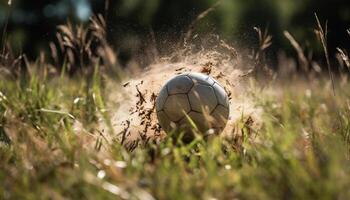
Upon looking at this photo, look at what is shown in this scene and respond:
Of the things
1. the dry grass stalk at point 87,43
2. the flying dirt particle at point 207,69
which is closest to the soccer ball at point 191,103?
the dry grass stalk at point 87,43

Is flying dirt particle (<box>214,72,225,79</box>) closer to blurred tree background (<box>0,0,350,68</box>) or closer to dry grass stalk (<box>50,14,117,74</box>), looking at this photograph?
dry grass stalk (<box>50,14,117,74</box>)

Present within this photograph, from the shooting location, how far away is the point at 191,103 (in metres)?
4.28

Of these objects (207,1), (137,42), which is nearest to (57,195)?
(137,42)

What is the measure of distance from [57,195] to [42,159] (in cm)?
56

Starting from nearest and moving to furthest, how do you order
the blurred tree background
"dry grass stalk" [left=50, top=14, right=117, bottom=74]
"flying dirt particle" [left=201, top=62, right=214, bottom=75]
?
1. "dry grass stalk" [left=50, top=14, right=117, bottom=74]
2. "flying dirt particle" [left=201, top=62, right=214, bottom=75]
3. the blurred tree background

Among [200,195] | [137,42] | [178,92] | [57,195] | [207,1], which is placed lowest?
[207,1]

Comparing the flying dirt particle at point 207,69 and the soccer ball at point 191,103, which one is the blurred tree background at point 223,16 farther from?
the soccer ball at point 191,103

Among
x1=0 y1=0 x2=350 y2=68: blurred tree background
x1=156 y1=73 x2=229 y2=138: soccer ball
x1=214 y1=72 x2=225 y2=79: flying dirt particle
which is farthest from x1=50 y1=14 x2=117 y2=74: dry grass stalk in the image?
x1=0 y1=0 x2=350 y2=68: blurred tree background

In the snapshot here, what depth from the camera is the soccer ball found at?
4.26 metres

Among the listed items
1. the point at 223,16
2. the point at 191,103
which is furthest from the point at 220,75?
the point at 223,16

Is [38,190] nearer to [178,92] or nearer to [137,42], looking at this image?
[178,92]

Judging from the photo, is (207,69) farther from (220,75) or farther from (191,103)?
(191,103)

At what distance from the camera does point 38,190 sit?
2.43 meters

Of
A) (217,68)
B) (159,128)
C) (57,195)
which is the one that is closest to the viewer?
(57,195)
